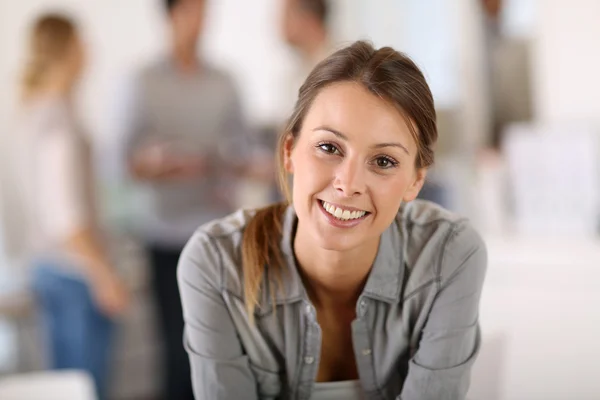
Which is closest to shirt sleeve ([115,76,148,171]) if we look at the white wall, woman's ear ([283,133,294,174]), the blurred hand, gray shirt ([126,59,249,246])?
gray shirt ([126,59,249,246])

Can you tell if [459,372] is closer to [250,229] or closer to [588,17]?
[250,229]

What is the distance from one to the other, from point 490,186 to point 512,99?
347 millimetres

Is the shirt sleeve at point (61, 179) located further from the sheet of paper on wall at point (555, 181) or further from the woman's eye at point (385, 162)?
the woman's eye at point (385, 162)

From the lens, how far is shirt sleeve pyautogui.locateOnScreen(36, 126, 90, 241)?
5.65 ft

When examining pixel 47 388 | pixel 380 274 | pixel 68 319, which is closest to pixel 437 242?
pixel 380 274

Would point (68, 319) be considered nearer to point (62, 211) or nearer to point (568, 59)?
point (62, 211)

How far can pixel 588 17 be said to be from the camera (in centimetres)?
193

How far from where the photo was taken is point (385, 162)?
2.23 feet

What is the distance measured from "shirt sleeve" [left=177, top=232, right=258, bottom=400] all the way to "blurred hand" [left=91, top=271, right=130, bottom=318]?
1108 millimetres

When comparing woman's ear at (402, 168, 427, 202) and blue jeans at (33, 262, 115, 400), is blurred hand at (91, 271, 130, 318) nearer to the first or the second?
blue jeans at (33, 262, 115, 400)

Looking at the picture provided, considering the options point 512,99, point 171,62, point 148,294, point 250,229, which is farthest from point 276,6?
point 250,229

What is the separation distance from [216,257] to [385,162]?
20 centimetres

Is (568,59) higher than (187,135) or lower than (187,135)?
higher

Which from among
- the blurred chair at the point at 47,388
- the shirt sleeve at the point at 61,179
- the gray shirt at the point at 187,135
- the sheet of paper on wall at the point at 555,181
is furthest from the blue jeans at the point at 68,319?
the sheet of paper on wall at the point at 555,181
